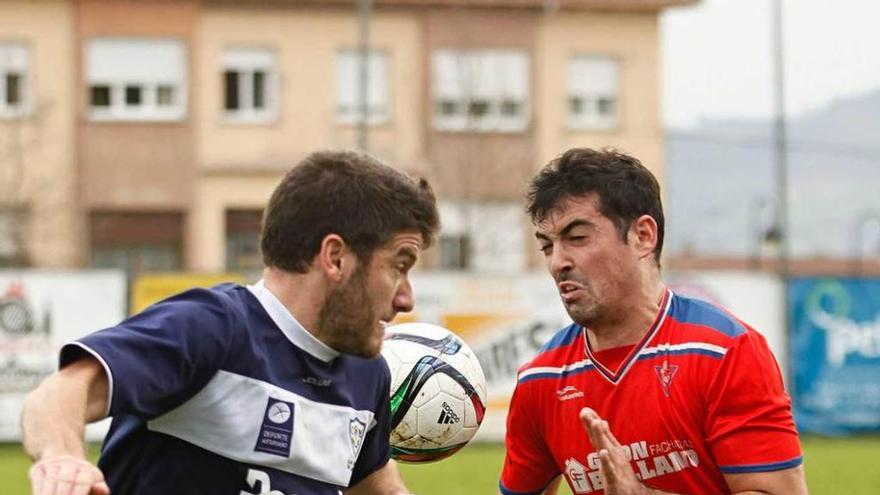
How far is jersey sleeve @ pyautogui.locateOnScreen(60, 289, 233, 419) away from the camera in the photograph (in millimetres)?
4027

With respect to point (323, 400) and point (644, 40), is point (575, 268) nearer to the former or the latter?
point (323, 400)

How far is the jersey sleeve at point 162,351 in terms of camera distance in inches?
159

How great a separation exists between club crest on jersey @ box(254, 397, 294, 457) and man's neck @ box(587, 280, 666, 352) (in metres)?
1.36

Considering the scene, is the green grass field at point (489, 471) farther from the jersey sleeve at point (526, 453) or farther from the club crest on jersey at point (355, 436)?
the club crest on jersey at point (355, 436)

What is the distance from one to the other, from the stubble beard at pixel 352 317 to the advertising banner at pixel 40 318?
15.4m

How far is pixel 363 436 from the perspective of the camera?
197 inches

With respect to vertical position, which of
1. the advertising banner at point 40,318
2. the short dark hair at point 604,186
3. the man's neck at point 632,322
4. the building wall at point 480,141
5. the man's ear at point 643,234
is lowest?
the advertising banner at point 40,318

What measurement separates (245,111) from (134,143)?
265 centimetres

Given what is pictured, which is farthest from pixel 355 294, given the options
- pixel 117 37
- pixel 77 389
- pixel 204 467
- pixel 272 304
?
pixel 117 37

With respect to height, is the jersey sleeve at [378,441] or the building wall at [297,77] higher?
the building wall at [297,77]

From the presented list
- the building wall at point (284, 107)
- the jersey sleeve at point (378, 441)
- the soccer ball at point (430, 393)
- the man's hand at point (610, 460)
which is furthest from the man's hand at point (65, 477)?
the building wall at point (284, 107)

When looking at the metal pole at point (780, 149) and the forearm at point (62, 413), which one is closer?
the forearm at point (62, 413)

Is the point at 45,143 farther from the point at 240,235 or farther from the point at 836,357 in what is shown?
the point at 836,357

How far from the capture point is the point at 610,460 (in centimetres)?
495
